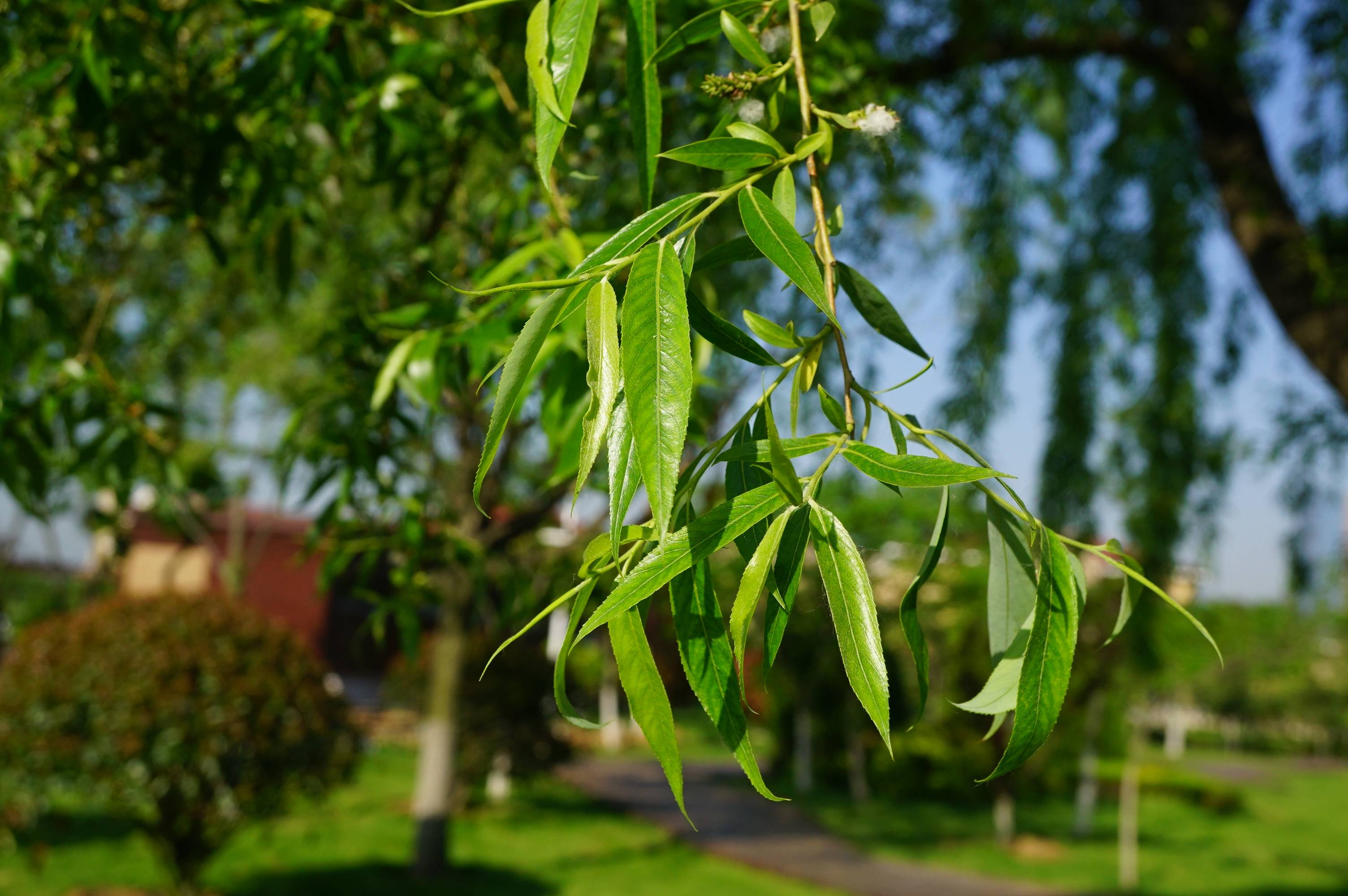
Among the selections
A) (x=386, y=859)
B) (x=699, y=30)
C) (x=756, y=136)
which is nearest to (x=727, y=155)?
(x=756, y=136)

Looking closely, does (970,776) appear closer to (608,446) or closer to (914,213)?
(914,213)

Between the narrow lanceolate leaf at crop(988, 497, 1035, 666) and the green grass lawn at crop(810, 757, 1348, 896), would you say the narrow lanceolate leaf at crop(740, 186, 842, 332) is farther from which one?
the green grass lawn at crop(810, 757, 1348, 896)

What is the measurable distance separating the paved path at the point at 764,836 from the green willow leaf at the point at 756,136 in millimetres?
5901

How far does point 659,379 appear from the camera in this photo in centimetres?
60

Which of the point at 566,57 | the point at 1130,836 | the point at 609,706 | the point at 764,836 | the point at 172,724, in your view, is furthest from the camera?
the point at 609,706

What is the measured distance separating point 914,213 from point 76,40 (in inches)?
145

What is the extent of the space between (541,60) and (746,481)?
361 millimetres

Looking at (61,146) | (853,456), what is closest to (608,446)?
(853,456)

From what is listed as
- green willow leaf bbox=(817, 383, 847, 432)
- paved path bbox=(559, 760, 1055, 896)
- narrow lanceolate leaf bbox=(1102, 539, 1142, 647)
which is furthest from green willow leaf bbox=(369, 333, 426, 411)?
paved path bbox=(559, 760, 1055, 896)

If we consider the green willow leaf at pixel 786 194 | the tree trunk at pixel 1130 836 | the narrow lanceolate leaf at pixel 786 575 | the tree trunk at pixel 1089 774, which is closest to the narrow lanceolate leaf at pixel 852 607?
the narrow lanceolate leaf at pixel 786 575

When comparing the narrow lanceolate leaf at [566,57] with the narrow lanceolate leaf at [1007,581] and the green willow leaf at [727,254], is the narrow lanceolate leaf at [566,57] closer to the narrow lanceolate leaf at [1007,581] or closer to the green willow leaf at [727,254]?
the green willow leaf at [727,254]

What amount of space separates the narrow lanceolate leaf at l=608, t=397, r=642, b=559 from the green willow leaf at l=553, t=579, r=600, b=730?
3cm

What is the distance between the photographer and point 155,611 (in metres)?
5.44

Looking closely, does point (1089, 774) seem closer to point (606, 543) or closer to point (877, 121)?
point (877, 121)
